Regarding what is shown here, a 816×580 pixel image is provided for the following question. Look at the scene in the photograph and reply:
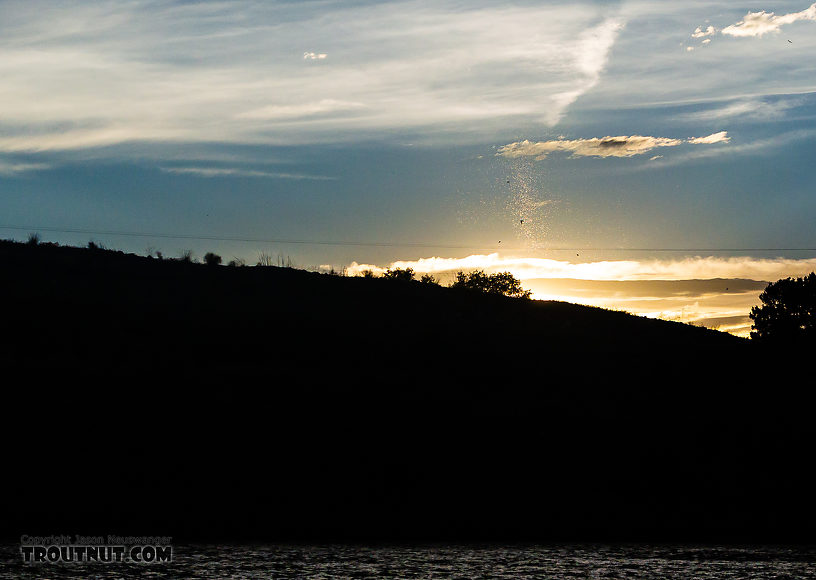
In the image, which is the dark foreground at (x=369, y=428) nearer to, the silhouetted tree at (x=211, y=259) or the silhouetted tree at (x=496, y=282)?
the silhouetted tree at (x=211, y=259)

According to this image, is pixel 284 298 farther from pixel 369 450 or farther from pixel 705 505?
pixel 705 505

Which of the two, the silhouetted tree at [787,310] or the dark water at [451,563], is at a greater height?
the silhouetted tree at [787,310]

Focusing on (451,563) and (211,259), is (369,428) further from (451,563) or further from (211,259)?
(211,259)

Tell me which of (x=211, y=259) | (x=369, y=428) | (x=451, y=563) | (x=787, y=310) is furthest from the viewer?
(x=787, y=310)

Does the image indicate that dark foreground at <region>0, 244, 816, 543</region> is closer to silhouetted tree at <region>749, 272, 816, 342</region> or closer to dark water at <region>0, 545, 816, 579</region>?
dark water at <region>0, 545, 816, 579</region>

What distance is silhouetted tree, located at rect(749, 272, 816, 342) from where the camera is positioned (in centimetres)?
6188

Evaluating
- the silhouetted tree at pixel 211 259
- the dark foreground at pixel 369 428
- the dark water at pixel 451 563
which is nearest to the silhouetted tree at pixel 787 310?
the dark foreground at pixel 369 428

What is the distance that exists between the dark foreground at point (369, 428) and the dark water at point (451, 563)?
64.6 inches

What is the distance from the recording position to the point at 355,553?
34.7 feet

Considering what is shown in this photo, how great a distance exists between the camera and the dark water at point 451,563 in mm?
8719

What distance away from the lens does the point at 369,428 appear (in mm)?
18328

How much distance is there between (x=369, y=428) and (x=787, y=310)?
53776mm

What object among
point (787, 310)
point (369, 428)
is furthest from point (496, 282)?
point (369, 428)

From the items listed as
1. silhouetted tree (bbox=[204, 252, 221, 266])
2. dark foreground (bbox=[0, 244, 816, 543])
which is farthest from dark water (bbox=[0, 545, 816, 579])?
silhouetted tree (bbox=[204, 252, 221, 266])
